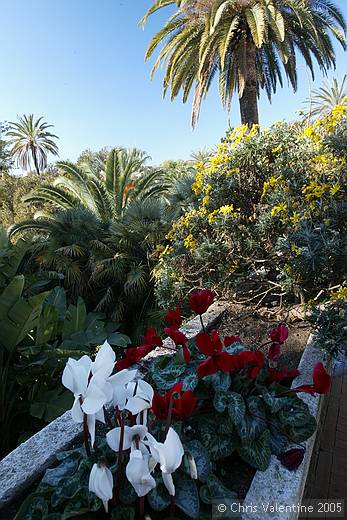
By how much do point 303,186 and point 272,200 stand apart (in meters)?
0.30

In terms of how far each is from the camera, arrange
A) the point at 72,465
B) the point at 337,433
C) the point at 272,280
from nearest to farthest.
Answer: the point at 72,465
the point at 337,433
the point at 272,280

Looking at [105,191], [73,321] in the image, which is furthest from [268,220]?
[105,191]

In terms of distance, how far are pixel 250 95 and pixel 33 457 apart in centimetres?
964

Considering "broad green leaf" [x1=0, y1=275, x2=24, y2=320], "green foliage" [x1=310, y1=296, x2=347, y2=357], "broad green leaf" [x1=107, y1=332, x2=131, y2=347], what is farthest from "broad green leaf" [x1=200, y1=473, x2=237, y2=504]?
"broad green leaf" [x1=107, y1=332, x2=131, y2=347]

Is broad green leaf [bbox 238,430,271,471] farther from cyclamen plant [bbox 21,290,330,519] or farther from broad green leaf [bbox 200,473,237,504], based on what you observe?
broad green leaf [bbox 200,473,237,504]

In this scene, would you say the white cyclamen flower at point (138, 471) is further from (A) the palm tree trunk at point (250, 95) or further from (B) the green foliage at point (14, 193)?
(B) the green foliage at point (14, 193)

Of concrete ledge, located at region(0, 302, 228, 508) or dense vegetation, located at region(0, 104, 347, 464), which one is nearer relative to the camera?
concrete ledge, located at region(0, 302, 228, 508)

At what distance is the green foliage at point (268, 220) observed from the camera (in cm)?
300

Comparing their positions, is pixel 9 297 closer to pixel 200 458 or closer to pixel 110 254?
pixel 200 458

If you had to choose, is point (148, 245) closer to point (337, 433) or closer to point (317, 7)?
point (337, 433)

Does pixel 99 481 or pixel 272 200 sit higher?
pixel 272 200

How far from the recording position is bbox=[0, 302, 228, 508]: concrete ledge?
164 centimetres

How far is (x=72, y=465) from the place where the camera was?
4.86ft

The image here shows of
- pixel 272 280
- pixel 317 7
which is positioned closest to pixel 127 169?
pixel 317 7
